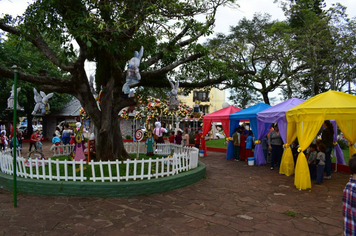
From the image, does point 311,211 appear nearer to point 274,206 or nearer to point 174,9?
point 274,206

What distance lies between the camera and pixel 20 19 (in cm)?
721

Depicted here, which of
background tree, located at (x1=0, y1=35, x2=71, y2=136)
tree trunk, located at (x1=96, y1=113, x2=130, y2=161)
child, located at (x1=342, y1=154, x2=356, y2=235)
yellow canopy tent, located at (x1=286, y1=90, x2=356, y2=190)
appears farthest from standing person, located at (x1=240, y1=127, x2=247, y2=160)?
background tree, located at (x1=0, y1=35, x2=71, y2=136)

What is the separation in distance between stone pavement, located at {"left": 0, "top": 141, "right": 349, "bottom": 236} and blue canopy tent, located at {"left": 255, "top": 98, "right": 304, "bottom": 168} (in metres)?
2.52

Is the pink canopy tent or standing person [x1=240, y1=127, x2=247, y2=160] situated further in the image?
the pink canopy tent

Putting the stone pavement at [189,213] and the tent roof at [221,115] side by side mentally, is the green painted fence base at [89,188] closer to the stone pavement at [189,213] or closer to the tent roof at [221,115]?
the stone pavement at [189,213]

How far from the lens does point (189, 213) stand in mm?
5215

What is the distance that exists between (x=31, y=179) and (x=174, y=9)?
5.78 metres

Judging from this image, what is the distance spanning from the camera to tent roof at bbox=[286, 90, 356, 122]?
722cm

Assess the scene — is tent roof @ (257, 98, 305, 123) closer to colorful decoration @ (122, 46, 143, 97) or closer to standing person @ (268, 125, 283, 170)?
standing person @ (268, 125, 283, 170)

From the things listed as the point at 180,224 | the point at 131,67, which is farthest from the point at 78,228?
the point at 131,67

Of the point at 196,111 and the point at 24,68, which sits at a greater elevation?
the point at 24,68

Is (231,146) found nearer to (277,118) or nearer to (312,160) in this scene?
(277,118)

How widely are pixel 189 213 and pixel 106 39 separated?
5.09 m

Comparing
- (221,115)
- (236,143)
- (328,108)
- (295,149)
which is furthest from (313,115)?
(221,115)
